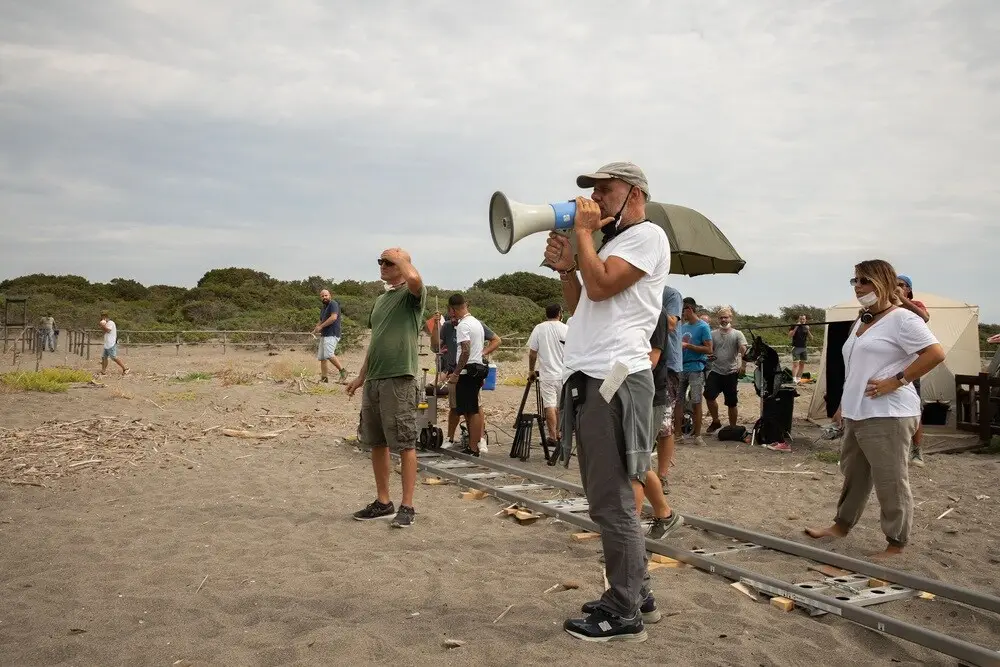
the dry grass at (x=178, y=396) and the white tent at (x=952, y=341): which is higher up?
the white tent at (x=952, y=341)

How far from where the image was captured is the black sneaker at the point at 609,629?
3.40 m

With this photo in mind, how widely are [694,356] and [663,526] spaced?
5.20m

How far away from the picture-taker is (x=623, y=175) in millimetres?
3430

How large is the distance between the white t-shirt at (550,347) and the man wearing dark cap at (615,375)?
5491 millimetres

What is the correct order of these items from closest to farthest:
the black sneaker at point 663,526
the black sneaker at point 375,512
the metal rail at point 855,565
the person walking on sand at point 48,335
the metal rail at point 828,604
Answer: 1. the metal rail at point 828,604
2. the metal rail at point 855,565
3. the black sneaker at point 663,526
4. the black sneaker at point 375,512
5. the person walking on sand at point 48,335

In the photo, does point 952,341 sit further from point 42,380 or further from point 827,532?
point 42,380

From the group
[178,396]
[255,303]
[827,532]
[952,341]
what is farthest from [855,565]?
[255,303]

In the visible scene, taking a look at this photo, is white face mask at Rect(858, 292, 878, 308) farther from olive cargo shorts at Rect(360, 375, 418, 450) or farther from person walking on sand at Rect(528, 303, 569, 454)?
person walking on sand at Rect(528, 303, 569, 454)

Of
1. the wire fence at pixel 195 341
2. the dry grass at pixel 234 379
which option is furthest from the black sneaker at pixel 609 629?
the wire fence at pixel 195 341

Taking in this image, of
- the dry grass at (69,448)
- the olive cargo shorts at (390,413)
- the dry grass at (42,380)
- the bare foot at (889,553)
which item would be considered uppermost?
the olive cargo shorts at (390,413)

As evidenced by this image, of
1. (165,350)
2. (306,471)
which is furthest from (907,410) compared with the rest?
(165,350)

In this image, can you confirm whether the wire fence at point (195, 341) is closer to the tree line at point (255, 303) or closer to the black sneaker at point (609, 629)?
the tree line at point (255, 303)

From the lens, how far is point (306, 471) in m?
8.02

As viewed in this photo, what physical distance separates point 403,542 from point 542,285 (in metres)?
49.1
